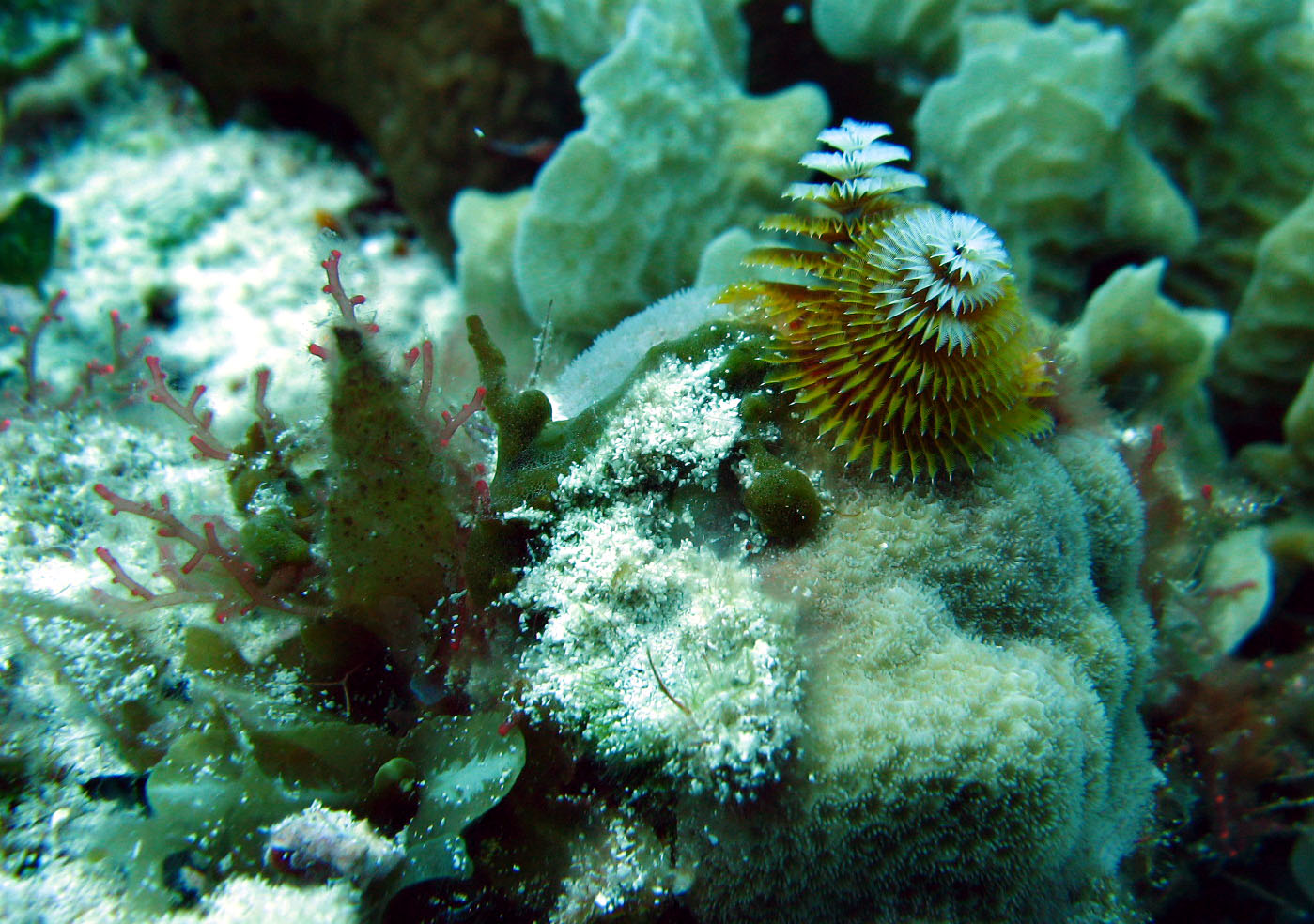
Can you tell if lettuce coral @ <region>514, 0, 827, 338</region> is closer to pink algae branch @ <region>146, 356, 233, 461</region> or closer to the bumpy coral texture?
pink algae branch @ <region>146, 356, 233, 461</region>

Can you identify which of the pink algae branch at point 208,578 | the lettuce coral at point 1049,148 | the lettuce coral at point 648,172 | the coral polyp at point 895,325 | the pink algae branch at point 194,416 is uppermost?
the lettuce coral at point 1049,148

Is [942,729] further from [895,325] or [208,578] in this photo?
[208,578]

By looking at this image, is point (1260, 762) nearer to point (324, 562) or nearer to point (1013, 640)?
point (1013, 640)

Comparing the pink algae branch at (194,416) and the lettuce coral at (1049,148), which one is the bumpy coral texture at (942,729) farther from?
the lettuce coral at (1049,148)

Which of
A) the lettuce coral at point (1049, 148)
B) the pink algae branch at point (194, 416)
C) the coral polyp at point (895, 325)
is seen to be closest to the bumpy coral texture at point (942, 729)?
the coral polyp at point (895, 325)

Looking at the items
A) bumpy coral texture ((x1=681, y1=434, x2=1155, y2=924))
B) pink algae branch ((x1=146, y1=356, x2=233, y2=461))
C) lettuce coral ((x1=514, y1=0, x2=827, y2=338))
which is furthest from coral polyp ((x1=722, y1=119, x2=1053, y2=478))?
pink algae branch ((x1=146, y1=356, x2=233, y2=461))
